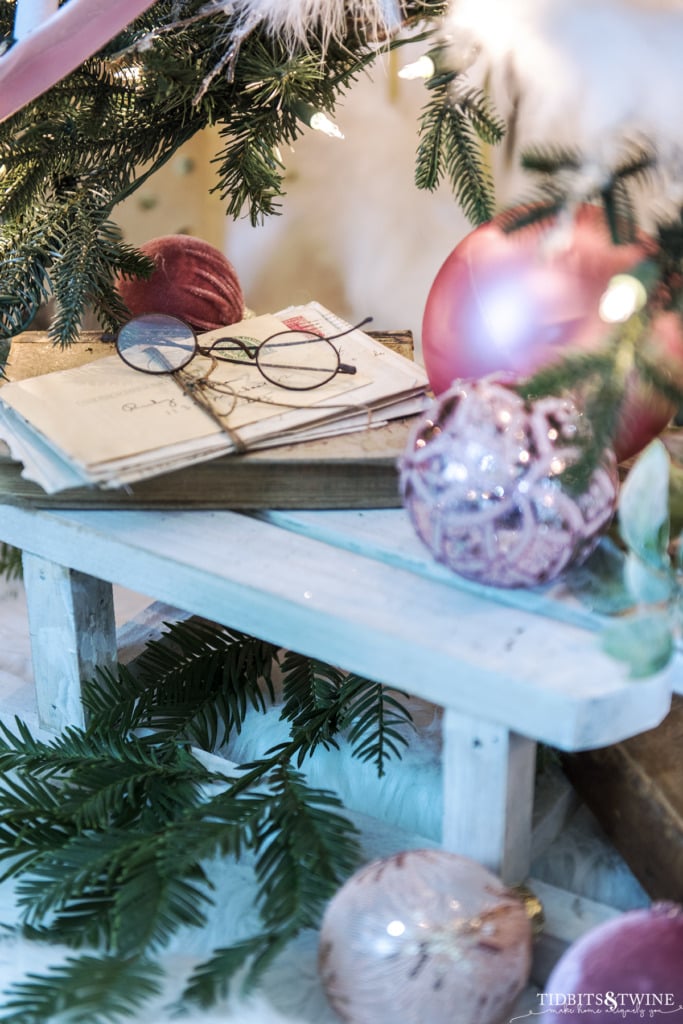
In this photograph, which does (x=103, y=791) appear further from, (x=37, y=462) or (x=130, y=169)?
(x=130, y=169)

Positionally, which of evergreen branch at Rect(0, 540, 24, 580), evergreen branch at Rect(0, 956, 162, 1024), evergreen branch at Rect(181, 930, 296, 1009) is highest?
evergreen branch at Rect(0, 956, 162, 1024)

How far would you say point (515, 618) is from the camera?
48cm

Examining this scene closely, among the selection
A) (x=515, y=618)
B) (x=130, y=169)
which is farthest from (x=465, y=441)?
(x=130, y=169)

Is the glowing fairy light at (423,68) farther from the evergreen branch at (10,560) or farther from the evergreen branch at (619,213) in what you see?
the evergreen branch at (10,560)

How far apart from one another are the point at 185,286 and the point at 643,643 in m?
0.41

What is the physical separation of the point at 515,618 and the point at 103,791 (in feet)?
0.80

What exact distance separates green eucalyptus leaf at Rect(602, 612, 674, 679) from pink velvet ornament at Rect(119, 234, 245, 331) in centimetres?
39

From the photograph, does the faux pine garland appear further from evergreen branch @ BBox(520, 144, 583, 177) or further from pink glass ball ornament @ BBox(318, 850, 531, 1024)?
evergreen branch @ BBox(520, 144, 583, 177)

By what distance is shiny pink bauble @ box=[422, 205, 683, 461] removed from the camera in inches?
19.9

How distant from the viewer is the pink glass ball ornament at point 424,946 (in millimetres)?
433

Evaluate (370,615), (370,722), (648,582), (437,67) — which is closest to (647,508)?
(648,582)

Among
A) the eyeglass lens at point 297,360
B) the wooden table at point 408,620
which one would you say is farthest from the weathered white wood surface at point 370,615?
the eyeglass lens at point 297,360

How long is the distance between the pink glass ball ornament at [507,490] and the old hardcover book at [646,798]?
0.39 feet

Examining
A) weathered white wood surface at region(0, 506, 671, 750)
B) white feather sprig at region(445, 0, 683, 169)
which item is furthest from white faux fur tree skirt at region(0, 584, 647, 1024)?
white feather sprig at region(445, 0, 683, 169)
